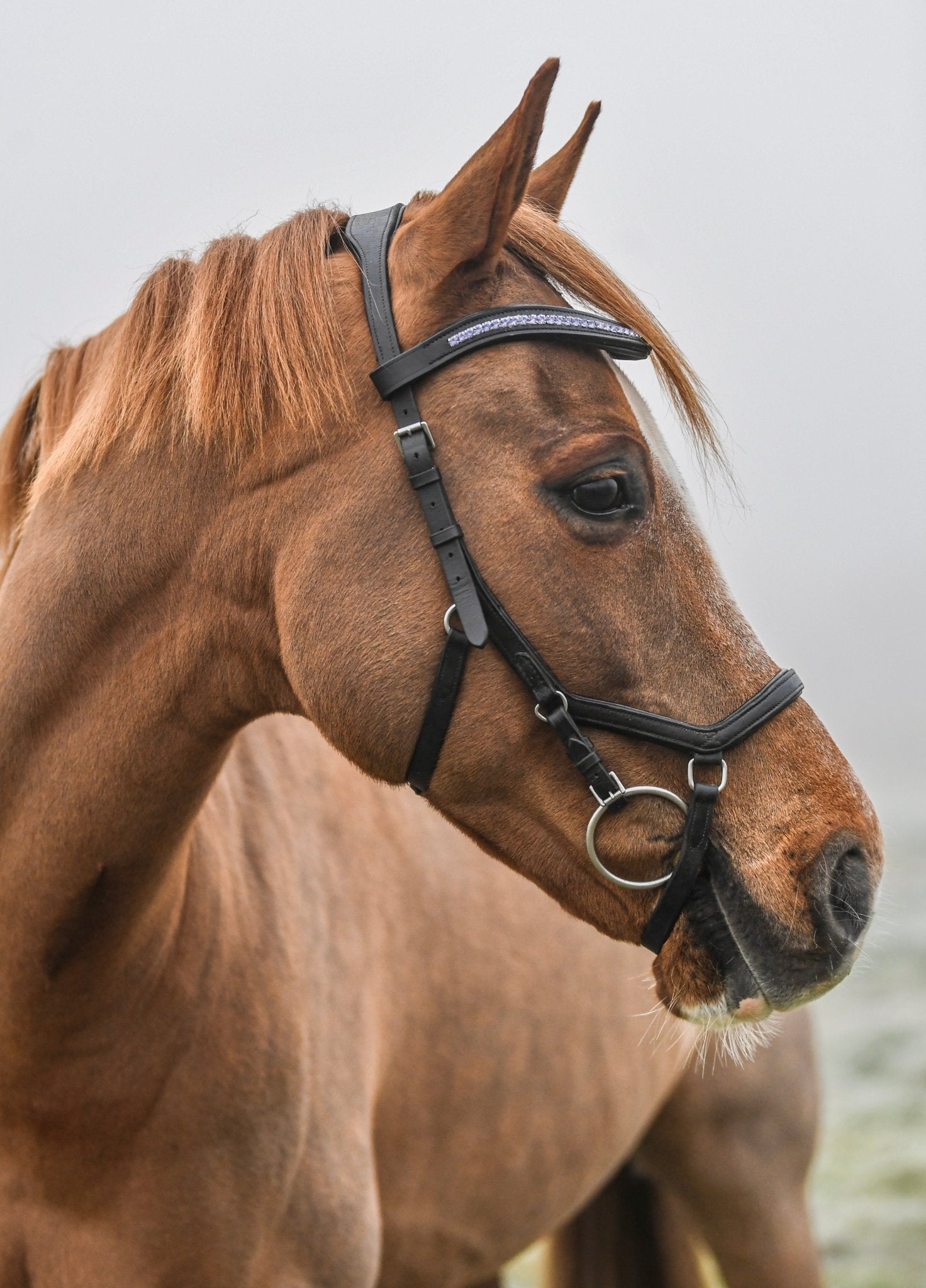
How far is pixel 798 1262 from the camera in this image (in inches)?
154

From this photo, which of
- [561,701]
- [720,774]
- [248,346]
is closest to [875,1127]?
[720,774]

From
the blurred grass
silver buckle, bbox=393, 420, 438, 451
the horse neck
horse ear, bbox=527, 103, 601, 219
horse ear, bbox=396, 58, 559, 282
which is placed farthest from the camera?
the blurred grass

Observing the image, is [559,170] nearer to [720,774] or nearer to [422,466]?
[422,466]

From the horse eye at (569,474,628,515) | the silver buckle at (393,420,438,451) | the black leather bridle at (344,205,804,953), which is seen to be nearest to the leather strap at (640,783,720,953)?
the black leather bridle at (344,205,804,953)

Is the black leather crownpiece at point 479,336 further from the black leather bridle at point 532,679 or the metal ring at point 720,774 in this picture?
the metal ring at point 720,774

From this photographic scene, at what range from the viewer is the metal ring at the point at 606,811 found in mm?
1826

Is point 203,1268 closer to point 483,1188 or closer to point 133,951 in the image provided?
point 133,951

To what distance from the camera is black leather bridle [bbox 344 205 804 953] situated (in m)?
1.81

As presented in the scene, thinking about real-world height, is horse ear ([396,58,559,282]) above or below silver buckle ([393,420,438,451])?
above

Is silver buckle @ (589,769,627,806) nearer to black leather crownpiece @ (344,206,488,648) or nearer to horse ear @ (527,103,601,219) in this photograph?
black leather crownpiece @ (344,206,488,648)

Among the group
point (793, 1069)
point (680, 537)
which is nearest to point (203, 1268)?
point (680, 537)

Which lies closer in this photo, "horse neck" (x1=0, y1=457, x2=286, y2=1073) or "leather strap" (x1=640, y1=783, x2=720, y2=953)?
"leather strap" (x1=640, y1=783, x2=720, y2=953)

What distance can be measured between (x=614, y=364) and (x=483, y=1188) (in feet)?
7.20

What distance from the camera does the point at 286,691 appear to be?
2.04m
